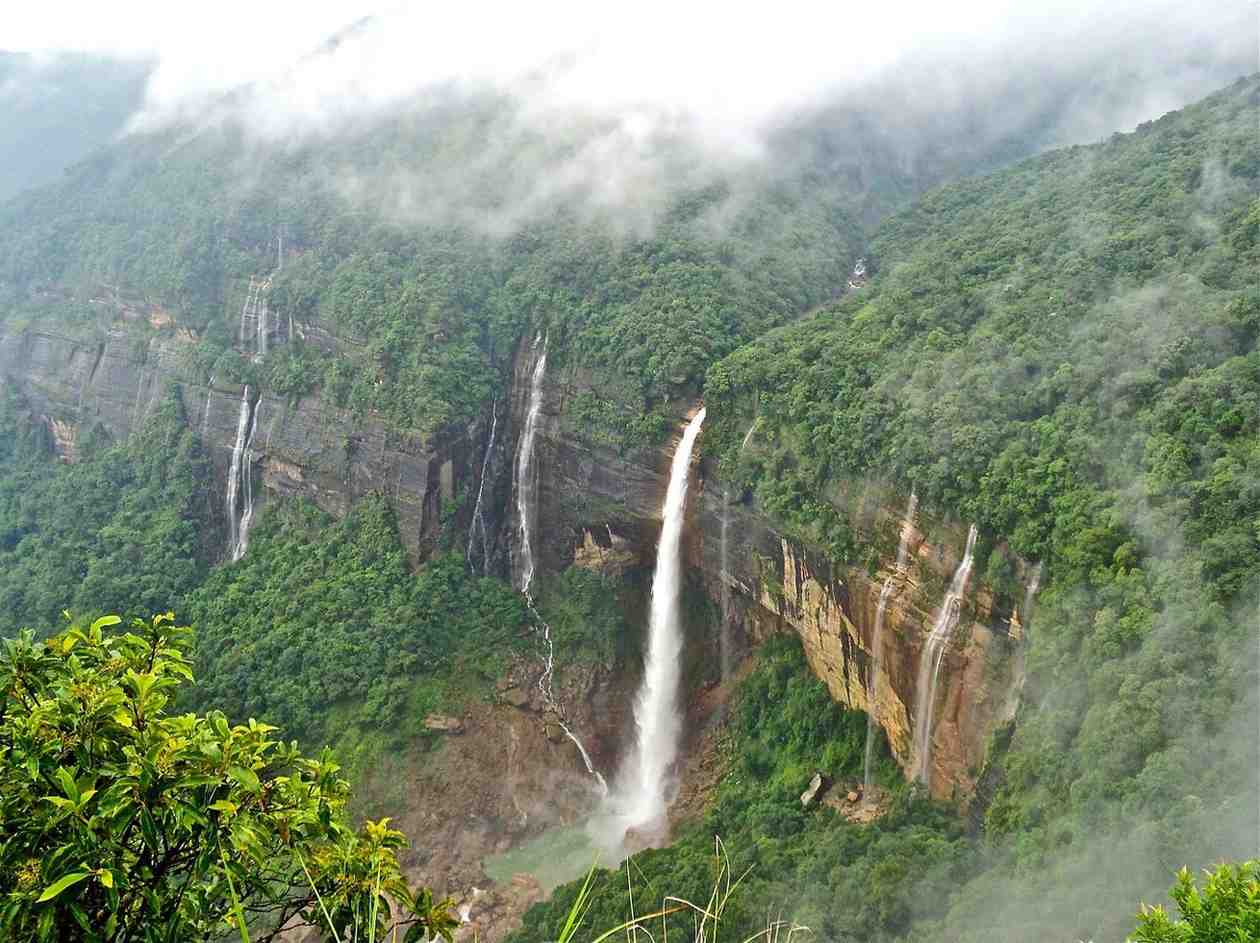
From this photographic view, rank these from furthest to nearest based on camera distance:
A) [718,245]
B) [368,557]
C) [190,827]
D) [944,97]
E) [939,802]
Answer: [944,97]
[718,245]
[368,557]
[939,802]
[190,827]

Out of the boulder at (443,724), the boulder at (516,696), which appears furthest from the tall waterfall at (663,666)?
the boulder at (443,724)

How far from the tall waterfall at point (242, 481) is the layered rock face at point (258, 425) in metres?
0.20

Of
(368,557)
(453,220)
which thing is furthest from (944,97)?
(368,557)

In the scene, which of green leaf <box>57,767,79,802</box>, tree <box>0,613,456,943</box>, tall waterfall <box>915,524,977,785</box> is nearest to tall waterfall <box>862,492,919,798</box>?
tall waterfall <box>915,524,977,785</box>

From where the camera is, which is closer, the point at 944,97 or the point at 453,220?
the point at 453,220

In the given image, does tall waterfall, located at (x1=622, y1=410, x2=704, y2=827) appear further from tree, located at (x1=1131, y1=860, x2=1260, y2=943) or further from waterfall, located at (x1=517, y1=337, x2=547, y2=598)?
tree, located at (x1=1131, y1=860, x2=1260, y2=943)

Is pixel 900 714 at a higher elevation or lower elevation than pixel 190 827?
lower

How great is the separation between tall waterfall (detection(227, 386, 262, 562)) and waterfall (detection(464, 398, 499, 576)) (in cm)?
781

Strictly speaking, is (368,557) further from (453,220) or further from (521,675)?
(453,220)

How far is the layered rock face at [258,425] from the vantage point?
27109 mm

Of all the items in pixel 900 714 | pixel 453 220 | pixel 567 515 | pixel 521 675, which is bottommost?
pixel 900 714

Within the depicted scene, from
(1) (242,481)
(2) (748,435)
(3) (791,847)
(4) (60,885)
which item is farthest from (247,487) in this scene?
(4) (60,885)

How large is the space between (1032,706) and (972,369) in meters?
7.08

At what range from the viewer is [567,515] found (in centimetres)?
2695
